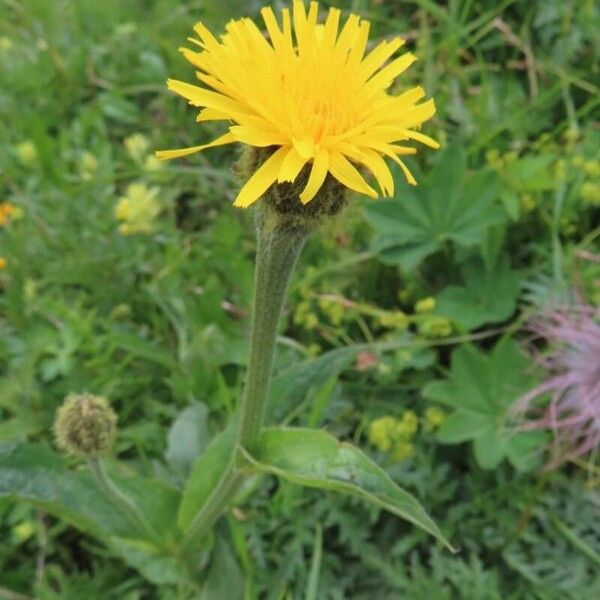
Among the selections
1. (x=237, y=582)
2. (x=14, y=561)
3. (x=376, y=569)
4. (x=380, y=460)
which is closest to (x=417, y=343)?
(x=380, y=460)

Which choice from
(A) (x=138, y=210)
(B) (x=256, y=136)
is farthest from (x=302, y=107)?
(A) (x=138, y=210)

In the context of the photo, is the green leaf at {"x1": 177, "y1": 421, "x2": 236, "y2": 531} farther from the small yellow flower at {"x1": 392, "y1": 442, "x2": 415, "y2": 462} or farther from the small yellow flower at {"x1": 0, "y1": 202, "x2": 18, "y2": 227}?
the small yellow flower at {"x1": 0, "y1": 202, "x2": 18, "y2": 227}

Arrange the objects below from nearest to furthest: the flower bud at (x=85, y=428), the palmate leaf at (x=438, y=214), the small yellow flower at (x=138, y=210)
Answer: the flower bud at (x=85, y=428) → the palmate leaf at (x=438, y=214) → the small yellow flower at (x=138, y=210)

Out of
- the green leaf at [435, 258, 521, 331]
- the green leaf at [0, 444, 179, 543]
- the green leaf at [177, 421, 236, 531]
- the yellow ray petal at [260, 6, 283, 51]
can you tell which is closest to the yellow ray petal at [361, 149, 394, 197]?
the yellow ray petal at [260, 6, 283, 51]

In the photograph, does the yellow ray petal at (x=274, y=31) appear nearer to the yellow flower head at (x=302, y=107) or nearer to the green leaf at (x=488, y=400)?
the yellow flower head at (x=302, y=107)

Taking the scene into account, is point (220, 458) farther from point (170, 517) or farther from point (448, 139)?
point (448, 139)

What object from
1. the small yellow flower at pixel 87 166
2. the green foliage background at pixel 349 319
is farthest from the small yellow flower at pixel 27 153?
the small yellow flower at pixel 87 166

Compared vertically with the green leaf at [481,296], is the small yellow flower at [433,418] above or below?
below
